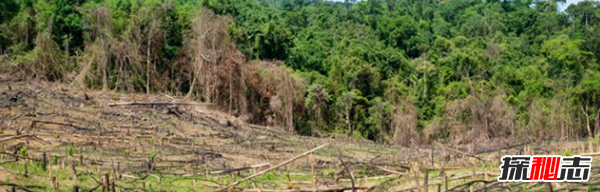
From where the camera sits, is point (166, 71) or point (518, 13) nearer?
point (166, 71)

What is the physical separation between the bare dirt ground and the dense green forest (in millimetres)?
2414

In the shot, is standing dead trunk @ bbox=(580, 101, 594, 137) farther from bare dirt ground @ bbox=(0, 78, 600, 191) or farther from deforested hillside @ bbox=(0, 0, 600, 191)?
bare dirt ground @ bbox=(0, 78, 600, 191)

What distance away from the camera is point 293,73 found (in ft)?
121

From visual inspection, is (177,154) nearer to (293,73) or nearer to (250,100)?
(250,100)

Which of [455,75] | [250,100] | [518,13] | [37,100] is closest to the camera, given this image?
[37,100]

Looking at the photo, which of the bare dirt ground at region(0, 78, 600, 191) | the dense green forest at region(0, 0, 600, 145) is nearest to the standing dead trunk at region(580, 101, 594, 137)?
the dense green forest at region(0, 0, 600, 145)

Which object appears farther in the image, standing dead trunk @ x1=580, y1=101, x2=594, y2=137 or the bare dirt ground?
standing dead trunk @ x1=580, y1=101, x2=594, y2=137

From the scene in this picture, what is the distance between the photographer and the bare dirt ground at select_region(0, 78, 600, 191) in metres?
12.0

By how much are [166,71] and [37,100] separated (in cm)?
1043

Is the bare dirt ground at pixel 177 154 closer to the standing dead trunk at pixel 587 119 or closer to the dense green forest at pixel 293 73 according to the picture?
the dense green forest at pixel 293 73

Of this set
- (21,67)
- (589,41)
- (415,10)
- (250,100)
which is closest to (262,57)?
(250,100)

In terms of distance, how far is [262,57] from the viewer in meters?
40.7

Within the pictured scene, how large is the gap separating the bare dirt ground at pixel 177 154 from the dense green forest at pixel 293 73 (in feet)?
7.92

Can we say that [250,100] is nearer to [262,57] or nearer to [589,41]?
[262,57]
